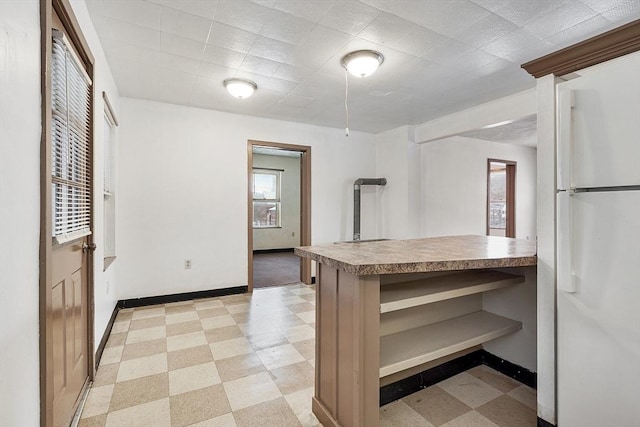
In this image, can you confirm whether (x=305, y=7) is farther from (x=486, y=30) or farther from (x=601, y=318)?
(x=601, y=318)

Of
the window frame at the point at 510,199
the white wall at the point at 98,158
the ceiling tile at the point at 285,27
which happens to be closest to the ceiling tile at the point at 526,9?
the ceiling tile at the point at 285,27

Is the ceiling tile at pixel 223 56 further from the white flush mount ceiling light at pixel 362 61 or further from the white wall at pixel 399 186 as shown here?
the white wall at pixel 399 186

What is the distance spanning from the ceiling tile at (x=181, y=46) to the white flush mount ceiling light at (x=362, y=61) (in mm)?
1245

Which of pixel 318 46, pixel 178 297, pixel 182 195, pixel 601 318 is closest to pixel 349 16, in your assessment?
pixel 318 46

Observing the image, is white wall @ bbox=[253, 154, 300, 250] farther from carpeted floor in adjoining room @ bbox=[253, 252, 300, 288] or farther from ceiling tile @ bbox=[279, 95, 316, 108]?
ceiling tile @ bbox=[279, 95, 316, 108]

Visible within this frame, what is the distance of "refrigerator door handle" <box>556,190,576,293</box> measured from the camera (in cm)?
138

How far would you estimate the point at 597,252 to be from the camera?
4.30 ft

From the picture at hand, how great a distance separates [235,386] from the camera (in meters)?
2.00

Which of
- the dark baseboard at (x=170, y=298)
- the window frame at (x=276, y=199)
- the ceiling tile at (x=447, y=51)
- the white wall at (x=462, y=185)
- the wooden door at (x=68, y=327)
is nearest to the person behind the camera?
the wooden door at (x=68, y=327)

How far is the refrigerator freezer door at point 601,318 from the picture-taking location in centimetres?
122

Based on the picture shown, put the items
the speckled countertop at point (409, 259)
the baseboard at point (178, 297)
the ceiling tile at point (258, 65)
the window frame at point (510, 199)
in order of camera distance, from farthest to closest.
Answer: the window frame at point (510, 199) < the baseboard at point (178, 297) < the ceiling tile at point (258, 65) < the speckled countertop at point (409, 259)

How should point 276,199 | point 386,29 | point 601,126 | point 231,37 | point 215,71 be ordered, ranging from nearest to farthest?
point 601,126 → point 386,29 → point 231,37 → point 215,71 → point 276,199

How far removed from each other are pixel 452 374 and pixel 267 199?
6.68 meters

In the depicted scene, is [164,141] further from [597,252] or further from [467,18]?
[597,252]
